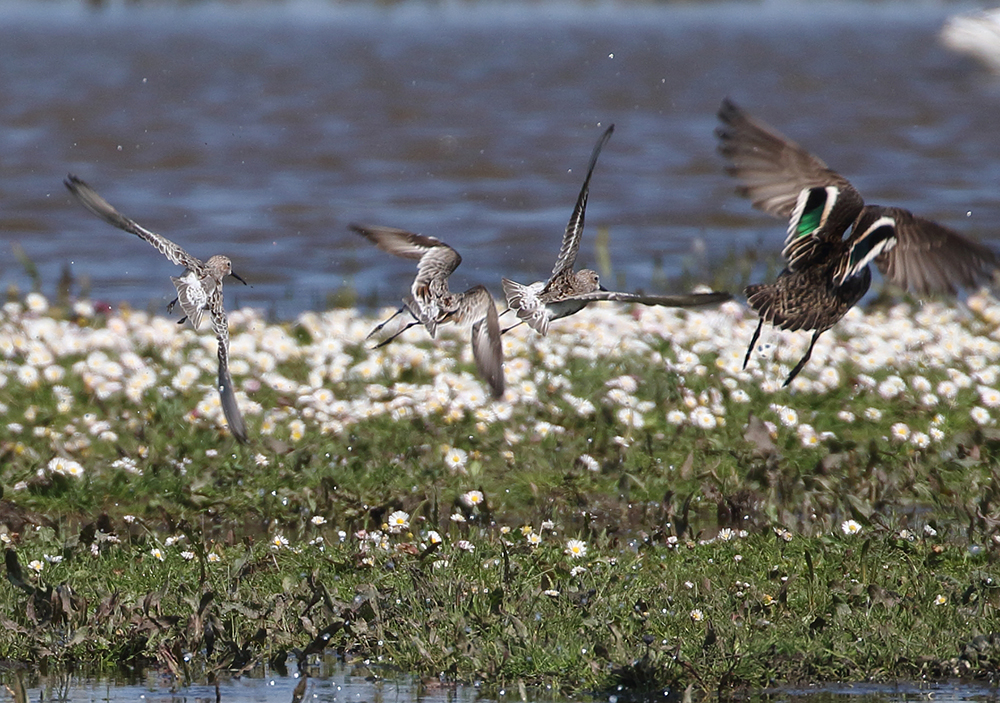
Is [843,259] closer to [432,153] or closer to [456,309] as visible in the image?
[456,309]

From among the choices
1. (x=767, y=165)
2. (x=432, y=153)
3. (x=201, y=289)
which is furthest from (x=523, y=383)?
(x=432, y=153)

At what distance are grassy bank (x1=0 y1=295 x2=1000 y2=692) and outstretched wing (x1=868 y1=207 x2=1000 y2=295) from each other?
1.74 m

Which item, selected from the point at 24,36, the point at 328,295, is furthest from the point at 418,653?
the point at 24,36

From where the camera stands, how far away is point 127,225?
3580mm

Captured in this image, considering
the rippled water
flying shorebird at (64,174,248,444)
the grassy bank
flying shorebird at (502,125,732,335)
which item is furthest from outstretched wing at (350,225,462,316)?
the rippled water

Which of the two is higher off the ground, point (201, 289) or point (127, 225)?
point (127, 225)

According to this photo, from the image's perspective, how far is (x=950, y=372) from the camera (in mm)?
8570

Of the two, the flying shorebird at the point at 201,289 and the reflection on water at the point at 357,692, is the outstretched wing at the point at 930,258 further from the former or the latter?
the reflection on water at the point at 357,692

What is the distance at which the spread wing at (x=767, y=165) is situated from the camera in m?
4.31

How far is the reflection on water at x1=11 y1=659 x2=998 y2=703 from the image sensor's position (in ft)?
17.6

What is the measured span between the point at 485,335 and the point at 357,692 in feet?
6.68

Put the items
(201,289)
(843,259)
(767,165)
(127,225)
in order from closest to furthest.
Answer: (127,225), (201,289), (843,259), (767,165)

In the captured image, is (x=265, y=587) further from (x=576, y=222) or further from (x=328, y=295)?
(x=328, y=295)

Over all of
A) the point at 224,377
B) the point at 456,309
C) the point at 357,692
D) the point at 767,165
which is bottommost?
the point at 357,692
